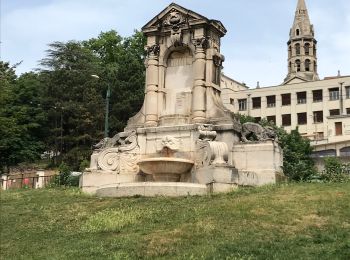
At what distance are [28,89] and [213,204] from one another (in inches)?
1830

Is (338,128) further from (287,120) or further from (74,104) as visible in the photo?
(74,104)

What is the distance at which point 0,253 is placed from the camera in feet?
42.6

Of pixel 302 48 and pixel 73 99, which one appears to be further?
pixel 302 48

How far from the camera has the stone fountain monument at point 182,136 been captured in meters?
19.5

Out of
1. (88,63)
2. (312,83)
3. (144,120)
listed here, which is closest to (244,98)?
(312,83)

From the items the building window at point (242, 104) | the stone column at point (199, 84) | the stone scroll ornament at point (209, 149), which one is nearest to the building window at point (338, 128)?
the building window at point (242, 104)

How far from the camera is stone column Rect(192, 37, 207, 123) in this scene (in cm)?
2219

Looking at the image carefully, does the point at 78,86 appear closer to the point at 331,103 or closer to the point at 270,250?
the point at 331,103

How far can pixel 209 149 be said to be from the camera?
65.5ft

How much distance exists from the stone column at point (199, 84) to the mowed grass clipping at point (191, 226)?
4.76 meters

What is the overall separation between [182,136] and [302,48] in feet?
283

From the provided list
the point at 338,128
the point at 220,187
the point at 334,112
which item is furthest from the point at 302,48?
the point at 220,187

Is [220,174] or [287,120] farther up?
[287,120]

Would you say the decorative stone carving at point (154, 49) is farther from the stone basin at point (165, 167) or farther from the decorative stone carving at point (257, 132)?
the stone basin at point (165, 167)
